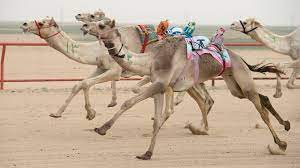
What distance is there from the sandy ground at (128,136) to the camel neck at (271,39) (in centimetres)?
106

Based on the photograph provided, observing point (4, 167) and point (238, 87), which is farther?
point (238, 87)

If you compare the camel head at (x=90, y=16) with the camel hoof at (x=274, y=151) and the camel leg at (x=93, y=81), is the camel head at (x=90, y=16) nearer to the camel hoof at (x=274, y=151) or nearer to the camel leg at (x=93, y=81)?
the camel leg at (x=93, y=81)

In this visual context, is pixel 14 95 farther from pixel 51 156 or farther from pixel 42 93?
pixel 51 156

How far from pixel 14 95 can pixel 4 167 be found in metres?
7.72

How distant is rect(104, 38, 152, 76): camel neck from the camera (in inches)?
345

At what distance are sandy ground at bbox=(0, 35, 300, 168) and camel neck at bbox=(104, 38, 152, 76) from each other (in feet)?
3.18

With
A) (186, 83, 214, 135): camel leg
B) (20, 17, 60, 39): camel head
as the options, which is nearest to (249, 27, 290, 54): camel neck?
(186, 83, 214, 135): camel leg

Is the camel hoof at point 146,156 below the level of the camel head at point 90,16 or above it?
below

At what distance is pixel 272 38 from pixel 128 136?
5.80 m

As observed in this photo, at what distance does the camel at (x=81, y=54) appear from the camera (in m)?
11.3

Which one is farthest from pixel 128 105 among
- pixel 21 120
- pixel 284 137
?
pixel 21 120

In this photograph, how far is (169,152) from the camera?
30.6 ft

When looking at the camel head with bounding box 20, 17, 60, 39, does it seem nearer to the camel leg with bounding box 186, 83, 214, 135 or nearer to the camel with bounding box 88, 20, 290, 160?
the camel leg with bounding box 186, 83, 214, 135

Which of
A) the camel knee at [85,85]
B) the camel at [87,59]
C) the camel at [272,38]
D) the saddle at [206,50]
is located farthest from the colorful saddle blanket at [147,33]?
the camel at [272,38]
